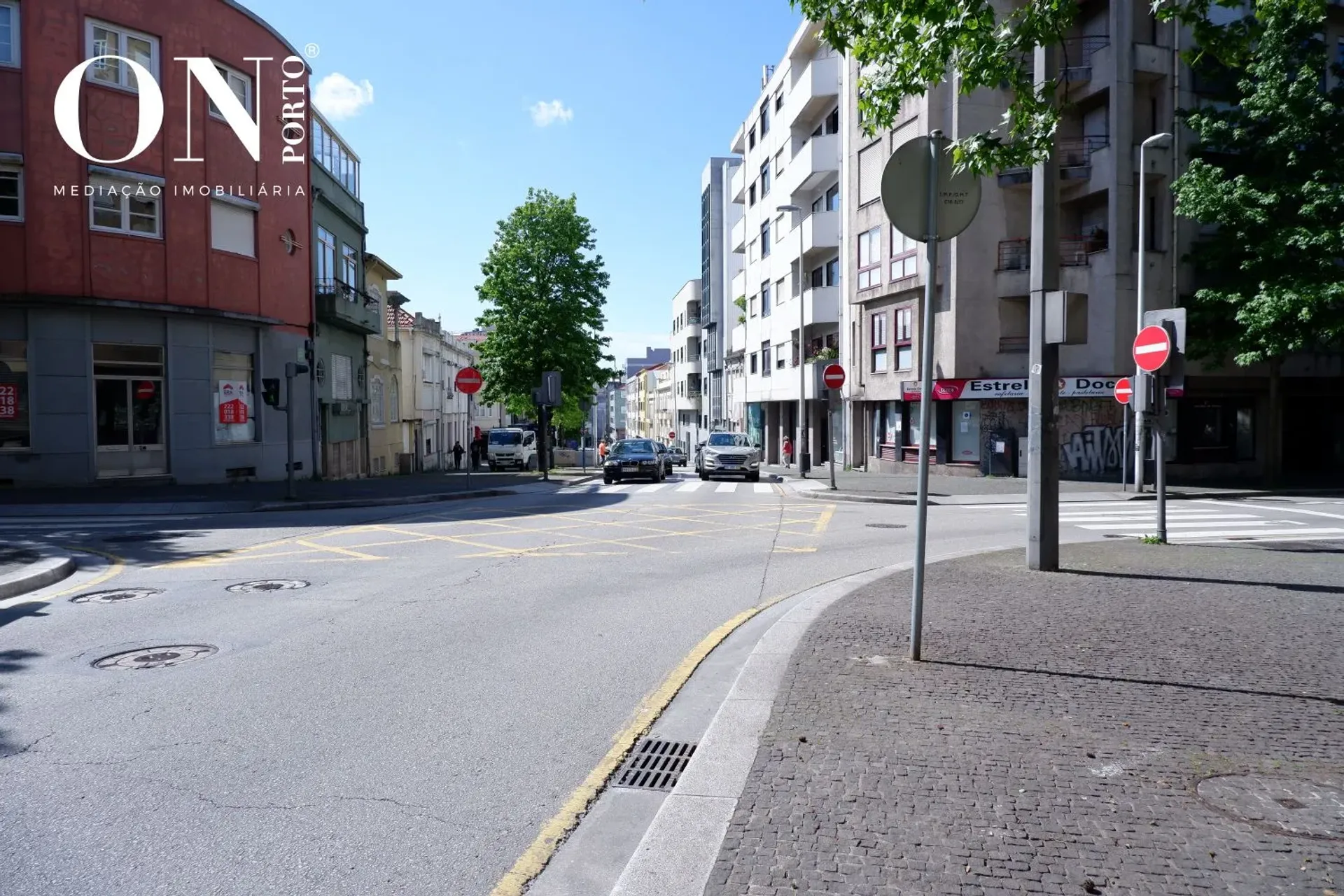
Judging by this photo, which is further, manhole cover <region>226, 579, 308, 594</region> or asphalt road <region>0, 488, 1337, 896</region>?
manhole cover <region>226, 579, 308, 594</region>

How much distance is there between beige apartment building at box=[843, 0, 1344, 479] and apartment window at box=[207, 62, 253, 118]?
17606 mm

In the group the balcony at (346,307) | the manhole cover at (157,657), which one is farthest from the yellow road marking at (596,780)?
the balcony at (346,307)

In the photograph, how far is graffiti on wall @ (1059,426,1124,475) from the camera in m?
28.7

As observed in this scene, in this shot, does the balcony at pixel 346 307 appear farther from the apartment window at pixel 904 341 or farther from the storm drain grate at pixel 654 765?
the storm drain grate at pixel 654 765

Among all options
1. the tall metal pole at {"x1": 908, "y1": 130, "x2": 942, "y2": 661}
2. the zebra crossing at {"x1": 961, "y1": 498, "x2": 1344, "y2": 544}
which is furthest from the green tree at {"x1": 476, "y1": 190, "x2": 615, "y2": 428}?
the tall metal pole at {"x1": 908, "y1": 130, "x2": 942, "y2": 661}

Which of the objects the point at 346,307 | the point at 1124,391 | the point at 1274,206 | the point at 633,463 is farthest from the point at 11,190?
the point at 1274,206

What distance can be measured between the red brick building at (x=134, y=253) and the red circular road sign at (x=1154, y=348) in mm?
21253

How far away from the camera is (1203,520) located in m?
16.9

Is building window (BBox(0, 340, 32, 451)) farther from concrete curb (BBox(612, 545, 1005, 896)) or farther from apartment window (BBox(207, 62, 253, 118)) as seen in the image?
concrete curb (BBox(612, 545, 1005, 896))

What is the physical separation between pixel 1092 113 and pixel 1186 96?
2.58 meters

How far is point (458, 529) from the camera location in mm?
15086

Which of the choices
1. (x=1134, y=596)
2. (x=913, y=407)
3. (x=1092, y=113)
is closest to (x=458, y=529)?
(x=1134, y=596)

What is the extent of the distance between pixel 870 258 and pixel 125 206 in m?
23.7

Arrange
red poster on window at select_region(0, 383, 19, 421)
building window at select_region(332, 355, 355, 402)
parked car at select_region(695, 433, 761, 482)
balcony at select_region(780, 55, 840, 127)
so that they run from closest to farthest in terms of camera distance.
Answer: red poster on window at select_region(0, 383, 19, 421)
parked car at select_region(695, 433, 761, 482)
building window at select_region(332, 355, 355, 402)
balcony at select_region(780, 55, 840, 127)
